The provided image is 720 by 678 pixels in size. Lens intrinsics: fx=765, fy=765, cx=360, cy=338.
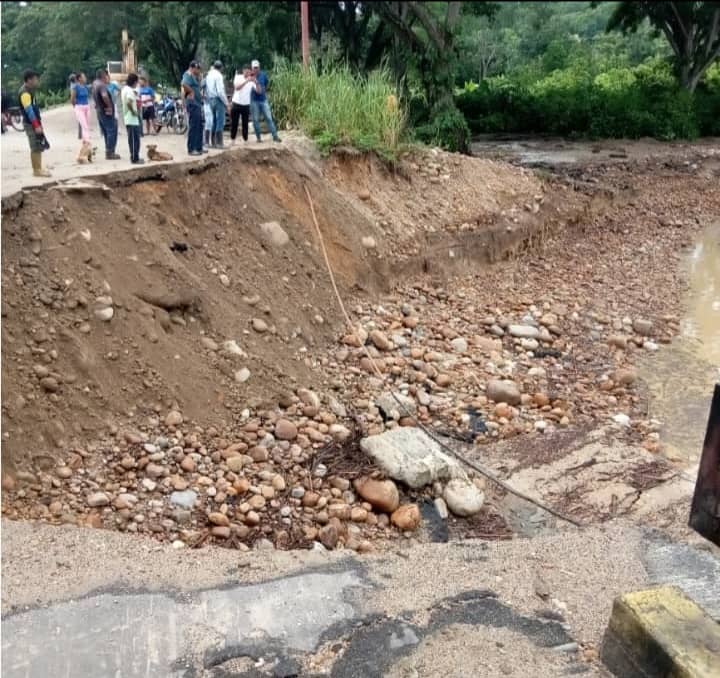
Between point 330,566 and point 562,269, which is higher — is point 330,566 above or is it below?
above

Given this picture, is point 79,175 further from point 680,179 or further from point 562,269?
point 680,179

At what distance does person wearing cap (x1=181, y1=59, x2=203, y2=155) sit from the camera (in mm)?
7414

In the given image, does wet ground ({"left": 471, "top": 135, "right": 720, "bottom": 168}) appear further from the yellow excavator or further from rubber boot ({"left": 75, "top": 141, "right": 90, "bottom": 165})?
the yellow excavator

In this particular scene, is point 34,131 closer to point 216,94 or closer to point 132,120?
point 132,120

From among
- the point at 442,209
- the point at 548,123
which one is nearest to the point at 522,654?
the point at 442,209

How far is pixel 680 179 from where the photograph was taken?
1386 cm

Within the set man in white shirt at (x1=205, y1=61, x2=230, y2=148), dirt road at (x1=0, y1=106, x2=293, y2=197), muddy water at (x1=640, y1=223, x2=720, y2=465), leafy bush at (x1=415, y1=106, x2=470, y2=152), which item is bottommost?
muddy water at (x1=640, y1=223, x2=720, y2=465)

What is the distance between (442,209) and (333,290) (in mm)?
2679

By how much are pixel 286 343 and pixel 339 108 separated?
4049mm

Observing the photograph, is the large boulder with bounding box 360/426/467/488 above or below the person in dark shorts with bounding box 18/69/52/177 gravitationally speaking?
below

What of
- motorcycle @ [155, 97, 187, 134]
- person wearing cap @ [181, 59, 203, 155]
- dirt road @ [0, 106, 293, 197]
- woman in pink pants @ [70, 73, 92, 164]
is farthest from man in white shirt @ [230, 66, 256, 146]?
woman in pink pants @ [70, 73, 92, 164]

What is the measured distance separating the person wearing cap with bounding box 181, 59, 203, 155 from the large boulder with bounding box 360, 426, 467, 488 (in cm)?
395

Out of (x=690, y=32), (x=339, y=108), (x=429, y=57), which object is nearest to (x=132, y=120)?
(x=339, y=108)

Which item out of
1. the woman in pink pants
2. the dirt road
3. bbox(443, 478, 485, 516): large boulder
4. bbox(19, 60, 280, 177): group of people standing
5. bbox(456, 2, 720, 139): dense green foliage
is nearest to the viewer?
→ bbox(443, 478, 485, 516): large boulder
